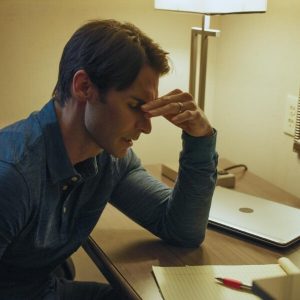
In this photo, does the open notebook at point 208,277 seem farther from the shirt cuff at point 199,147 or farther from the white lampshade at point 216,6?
the white lampshade at point 216,6

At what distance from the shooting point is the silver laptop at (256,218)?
41.7 inches

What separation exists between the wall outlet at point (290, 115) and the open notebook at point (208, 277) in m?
0.61

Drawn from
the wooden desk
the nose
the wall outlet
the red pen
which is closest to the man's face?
the nose

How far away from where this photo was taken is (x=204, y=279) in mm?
877

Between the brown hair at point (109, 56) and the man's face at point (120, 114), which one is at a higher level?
the brown hair at point (109, 56)

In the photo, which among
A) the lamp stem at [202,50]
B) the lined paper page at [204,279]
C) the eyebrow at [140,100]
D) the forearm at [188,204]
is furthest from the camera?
the lamp stem at [202,50]

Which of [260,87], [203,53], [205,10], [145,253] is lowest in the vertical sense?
[145,253]

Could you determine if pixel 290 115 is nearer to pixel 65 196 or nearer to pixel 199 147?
pixel 199 147

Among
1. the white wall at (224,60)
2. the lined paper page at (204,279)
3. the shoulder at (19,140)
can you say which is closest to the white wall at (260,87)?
the white wall at (224,60)

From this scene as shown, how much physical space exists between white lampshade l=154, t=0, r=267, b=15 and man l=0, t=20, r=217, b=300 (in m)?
0.40

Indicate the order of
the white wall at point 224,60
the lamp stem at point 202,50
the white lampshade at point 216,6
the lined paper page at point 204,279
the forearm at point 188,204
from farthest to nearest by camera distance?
the white wall at point 224,60, the lamp stem at point 202,50, the white lampshade at point 216,6, the forearm at point 188,204, the lined paper page at point 204,279

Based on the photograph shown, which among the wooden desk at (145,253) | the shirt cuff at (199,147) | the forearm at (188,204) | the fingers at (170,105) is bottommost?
the wooden desk at (145,253)

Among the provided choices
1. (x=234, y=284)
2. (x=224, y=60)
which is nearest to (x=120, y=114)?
(x=234, y=284)

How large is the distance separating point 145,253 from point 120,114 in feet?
1.01
